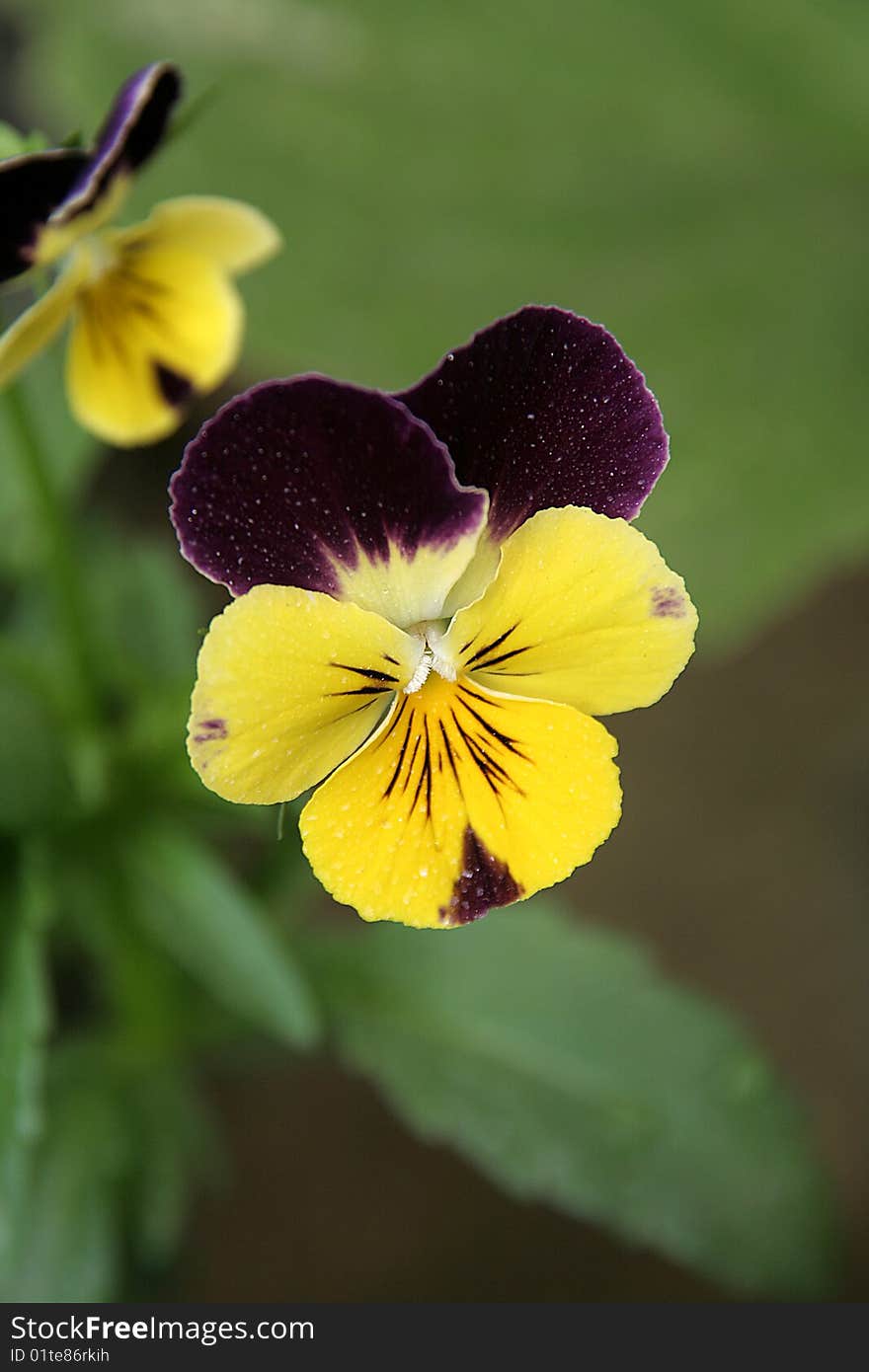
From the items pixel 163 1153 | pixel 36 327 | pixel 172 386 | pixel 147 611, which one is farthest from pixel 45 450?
pixel 163 1153

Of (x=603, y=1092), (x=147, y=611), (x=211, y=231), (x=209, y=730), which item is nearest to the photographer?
(x=209, y=730)

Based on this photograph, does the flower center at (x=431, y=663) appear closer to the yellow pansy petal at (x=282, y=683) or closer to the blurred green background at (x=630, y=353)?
the yellow pansy petal at (x=282, y=683)

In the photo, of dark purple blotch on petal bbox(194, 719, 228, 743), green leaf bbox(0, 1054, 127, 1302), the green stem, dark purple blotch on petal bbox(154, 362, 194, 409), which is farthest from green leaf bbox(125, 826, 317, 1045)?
dark purple blotch on petal bbox(194, 719, 228, 743)

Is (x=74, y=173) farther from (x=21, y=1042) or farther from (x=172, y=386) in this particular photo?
(x=21, y=1042)

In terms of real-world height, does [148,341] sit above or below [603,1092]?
above

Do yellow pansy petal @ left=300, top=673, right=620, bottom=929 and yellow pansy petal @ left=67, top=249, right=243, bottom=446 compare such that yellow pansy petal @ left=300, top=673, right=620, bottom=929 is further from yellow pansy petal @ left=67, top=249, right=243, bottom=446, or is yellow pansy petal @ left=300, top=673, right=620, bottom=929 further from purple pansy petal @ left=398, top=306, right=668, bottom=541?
yellow pansy petal @ left=67, top=249, right=243, bottom=446

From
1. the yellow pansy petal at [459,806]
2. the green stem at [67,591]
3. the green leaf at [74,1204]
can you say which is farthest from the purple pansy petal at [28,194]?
the green leaf at [74,1204]

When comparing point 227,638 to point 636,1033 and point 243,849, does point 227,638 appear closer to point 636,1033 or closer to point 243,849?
point 636,1033
